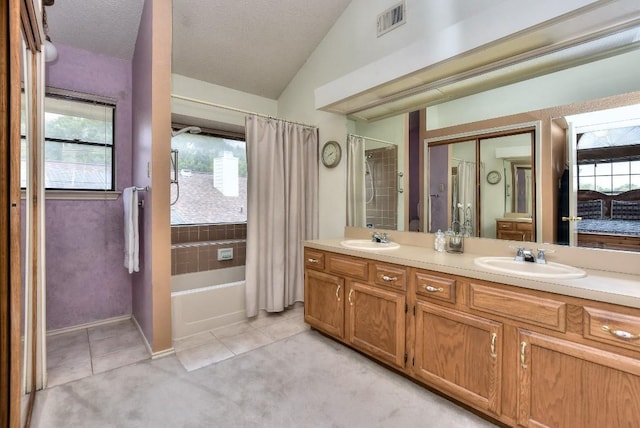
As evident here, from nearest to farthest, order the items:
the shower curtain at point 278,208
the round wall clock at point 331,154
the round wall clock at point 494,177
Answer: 1. the round wall clock at point 494,177
2. the shower curtain at point 278,208
3. the round wall clock at point 331,154

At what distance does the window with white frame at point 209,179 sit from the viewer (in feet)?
11.4

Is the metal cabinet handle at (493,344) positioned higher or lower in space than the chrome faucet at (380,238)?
lower

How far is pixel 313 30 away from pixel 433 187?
80.6 inches

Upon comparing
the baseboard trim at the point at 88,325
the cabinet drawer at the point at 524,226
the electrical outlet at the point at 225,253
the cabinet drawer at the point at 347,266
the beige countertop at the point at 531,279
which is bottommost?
the baseboard trim at the point at 88,325

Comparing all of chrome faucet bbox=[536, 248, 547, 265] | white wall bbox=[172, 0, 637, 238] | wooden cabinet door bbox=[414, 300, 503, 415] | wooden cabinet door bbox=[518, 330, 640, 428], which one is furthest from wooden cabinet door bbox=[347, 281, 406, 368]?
white wall bbox=[172, 0, 637, 238]

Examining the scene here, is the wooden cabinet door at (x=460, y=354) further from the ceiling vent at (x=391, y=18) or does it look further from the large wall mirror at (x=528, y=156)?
the ceiling vent at (x=391, y=18)

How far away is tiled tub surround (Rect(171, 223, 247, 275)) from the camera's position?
325 cm

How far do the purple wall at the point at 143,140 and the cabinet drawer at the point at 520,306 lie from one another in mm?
2141

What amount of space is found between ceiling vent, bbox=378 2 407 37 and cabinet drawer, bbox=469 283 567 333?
2047 mm

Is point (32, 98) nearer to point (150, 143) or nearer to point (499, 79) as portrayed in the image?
point (150, 143)

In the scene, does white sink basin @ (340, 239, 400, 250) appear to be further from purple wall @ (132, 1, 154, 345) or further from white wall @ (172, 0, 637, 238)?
purple wall @ (132, 1, 154, 345)

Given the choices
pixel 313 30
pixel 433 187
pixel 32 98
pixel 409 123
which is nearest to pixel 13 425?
pixel 32 98

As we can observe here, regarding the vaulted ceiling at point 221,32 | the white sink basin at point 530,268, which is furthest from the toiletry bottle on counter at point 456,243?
the vaulted ceiling at point 221,32

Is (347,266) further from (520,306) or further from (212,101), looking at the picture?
Answer: (212,101)
